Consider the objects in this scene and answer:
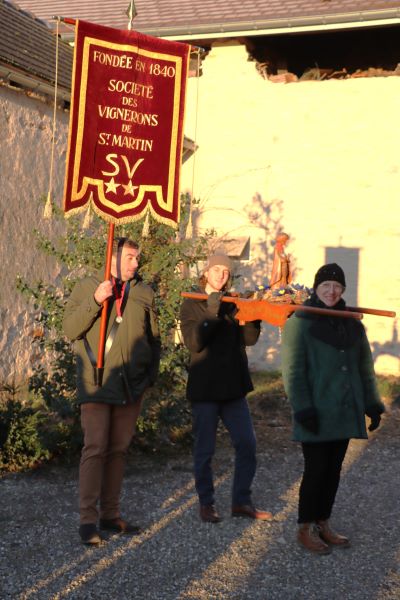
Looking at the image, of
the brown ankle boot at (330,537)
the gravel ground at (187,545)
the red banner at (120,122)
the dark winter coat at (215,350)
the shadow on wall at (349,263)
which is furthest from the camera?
the shadow on wall at (349,263)

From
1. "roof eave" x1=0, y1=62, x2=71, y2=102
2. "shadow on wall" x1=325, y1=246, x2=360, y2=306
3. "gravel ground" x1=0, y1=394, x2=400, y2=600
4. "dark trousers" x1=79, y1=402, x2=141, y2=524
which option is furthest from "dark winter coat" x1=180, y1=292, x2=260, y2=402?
"shadow on wall" x1=325, y1=246, x2=360, y2=306

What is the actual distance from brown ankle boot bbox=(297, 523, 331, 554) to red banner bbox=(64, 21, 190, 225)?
2.34 metres

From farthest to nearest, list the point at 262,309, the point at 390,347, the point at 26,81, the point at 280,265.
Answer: the point at 390,347
the point at 280,265
the point at 26,81
the point at 262,309

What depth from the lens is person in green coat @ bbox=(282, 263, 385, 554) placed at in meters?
4.84

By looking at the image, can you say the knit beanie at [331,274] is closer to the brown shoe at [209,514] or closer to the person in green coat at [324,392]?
the person in green coat at [324,392]

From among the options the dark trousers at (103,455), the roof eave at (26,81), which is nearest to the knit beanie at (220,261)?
the dark trousers at (103,455)

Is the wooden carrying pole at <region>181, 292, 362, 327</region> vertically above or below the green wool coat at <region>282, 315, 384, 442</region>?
above

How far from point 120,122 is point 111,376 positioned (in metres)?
1.84

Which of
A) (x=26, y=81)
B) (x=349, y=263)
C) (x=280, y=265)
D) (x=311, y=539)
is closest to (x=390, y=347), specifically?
(x=349, y=263)

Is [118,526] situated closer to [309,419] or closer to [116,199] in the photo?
[309,419]

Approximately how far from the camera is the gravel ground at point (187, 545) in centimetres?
433

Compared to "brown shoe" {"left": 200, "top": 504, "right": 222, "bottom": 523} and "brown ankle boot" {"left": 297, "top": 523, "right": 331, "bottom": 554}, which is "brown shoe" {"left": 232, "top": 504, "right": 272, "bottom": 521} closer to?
"brown shoe" {"left": 200, "top": 504, "right": 222, "bottom": 523}

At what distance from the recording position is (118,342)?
502 centimetres

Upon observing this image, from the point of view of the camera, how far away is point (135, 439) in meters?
7.16
